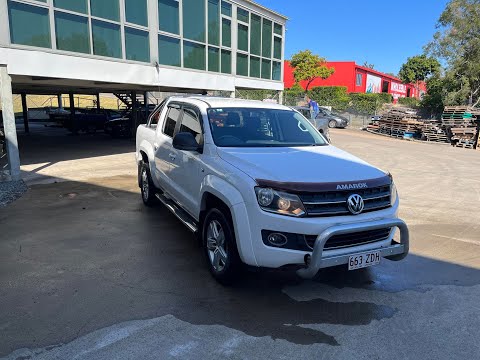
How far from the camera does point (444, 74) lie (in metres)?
25.1

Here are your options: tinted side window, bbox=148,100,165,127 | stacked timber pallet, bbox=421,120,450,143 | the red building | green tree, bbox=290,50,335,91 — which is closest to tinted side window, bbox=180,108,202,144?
tinted side window, bbox=148,100,165,127

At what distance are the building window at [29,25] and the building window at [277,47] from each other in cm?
1111

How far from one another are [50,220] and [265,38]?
1392 cm

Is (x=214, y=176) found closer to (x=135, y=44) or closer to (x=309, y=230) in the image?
(x=309, y=230)

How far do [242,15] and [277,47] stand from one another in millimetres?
3041

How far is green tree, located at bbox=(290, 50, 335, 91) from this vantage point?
148 ft

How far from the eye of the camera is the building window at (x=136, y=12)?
1127 centimetres

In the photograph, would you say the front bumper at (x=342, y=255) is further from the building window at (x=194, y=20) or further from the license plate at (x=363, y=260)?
the building window at (x=194, y=20)

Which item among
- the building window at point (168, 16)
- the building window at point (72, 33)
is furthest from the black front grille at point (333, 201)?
the building window at point (168, 16)

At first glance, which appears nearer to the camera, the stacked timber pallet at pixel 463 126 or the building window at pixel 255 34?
the building window at pixel 255 34

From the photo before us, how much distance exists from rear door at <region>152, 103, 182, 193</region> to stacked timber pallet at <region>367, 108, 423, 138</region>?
20.2 meters

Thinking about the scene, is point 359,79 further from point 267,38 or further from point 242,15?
point 242,15

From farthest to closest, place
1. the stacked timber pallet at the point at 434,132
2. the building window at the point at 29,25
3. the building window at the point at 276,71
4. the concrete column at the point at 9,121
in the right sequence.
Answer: the stacked timber pallet at the point at 434,132, the building window at the point at 276,71, the building window at the point at 29,25, the concrete column at the point at 9,121

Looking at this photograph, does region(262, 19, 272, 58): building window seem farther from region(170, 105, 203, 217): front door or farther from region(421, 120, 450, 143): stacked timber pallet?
region(170, 105, 203, 217): front door
